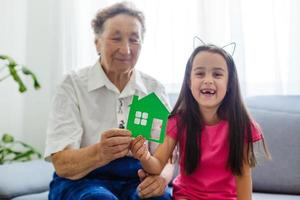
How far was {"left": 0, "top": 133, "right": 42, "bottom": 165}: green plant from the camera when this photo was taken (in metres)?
2.45

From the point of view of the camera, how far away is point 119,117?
1451mm

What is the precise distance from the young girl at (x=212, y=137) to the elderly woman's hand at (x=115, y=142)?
104mm

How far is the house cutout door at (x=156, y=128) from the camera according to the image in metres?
1.22

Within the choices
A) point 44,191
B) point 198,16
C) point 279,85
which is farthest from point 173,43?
point 44,191

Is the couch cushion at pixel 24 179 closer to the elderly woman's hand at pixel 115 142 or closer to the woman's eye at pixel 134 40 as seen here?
the elderly woman's hand at pixel 115 142

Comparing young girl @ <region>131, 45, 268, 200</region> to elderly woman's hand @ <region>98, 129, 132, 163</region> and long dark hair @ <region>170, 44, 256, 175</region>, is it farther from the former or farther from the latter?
elderly woman's hand @ <region>98, 129, 132, 163</region>

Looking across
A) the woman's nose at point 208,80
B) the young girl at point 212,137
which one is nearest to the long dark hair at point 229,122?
the young girl at point 212,137

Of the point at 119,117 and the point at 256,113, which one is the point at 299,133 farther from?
the point at 119,117

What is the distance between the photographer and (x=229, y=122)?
1.36 metres

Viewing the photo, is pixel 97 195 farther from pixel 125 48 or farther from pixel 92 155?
pixel 125 48

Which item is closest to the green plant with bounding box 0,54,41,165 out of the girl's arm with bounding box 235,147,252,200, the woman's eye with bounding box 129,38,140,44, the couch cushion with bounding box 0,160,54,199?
the couch cushion with bounding box 0,160,54,199

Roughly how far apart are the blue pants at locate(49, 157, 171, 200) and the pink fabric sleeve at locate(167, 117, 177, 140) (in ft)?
0.50

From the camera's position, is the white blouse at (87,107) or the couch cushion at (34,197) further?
the couch cushion at (34,197)

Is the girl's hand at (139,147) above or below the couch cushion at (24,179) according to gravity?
above
